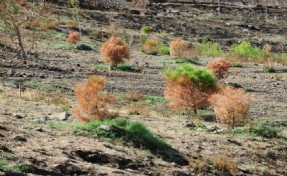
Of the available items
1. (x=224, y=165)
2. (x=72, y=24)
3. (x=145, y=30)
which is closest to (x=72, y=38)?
(x=72, y=24)

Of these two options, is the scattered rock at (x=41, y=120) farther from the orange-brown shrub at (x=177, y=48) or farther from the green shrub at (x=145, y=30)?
the green shrub at (x=145, y=30)

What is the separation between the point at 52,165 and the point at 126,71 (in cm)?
1910

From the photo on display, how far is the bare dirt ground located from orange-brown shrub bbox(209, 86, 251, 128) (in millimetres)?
315

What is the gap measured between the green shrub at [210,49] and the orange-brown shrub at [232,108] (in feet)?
91.5

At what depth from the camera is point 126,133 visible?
1329 cm

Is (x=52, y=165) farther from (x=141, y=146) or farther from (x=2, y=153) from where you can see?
(x=141, y=146)

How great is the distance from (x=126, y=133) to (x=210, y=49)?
33582mm

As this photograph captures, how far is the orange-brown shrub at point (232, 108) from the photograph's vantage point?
15859 millimetres

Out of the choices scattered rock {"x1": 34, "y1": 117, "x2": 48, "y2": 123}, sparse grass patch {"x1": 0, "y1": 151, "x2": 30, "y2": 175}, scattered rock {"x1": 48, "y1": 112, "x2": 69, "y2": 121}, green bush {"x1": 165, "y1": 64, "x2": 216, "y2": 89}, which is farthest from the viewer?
green bush {"x1": 165, "y1": 64, "x2": 216, "y2": 89}

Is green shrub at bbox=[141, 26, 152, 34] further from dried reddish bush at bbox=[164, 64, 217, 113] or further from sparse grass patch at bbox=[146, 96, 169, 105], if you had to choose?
dried reddish bush at bbox=[164, 64, 217, 113]

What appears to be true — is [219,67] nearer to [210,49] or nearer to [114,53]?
[114,53]

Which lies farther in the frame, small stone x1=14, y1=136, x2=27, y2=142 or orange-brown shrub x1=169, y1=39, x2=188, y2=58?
orange-brown shrub x1=169, y1=39, x2=188, y2=58

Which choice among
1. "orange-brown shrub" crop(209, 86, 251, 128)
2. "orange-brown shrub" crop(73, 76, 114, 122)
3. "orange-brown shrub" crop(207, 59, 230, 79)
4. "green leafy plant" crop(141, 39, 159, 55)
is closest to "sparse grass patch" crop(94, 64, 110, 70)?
"orange-brown shrub" crop(207, 59, 230, 79)

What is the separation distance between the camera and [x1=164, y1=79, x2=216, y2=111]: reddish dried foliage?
18.4m
